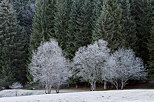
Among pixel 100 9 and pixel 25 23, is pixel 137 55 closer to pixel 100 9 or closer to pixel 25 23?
pixel 100 9

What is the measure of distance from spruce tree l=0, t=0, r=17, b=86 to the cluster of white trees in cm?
976

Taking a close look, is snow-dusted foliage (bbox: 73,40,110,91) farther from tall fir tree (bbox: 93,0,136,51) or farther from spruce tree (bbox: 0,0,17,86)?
spruce tree (bbox: 0,0,17,86)

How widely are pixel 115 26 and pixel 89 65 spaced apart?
32.0 feet

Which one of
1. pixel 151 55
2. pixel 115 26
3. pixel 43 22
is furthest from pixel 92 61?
pixel 43 22

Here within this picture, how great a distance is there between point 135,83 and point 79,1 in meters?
17.9

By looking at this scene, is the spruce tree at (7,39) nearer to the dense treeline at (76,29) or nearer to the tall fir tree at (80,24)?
the dense treeline at (76,29)

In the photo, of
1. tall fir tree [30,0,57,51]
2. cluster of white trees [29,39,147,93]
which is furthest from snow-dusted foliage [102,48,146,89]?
tall fir tree [30,0,57,51]

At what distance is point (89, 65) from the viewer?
4247 centimetres

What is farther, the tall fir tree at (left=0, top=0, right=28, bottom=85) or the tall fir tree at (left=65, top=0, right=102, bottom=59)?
the tall fir tree at (left=0, top=0, right=28, bottom=85)

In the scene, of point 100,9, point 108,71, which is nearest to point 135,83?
point 108,71

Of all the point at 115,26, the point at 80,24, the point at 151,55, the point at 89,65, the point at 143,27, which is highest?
the point at 80,24

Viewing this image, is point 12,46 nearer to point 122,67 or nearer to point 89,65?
point 89,65

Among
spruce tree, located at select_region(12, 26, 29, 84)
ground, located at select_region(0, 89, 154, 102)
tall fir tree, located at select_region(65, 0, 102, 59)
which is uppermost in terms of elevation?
tall fir tree, located at select_region(65, 0, 102, 59)

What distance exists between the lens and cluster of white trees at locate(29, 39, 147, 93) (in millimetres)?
41719
